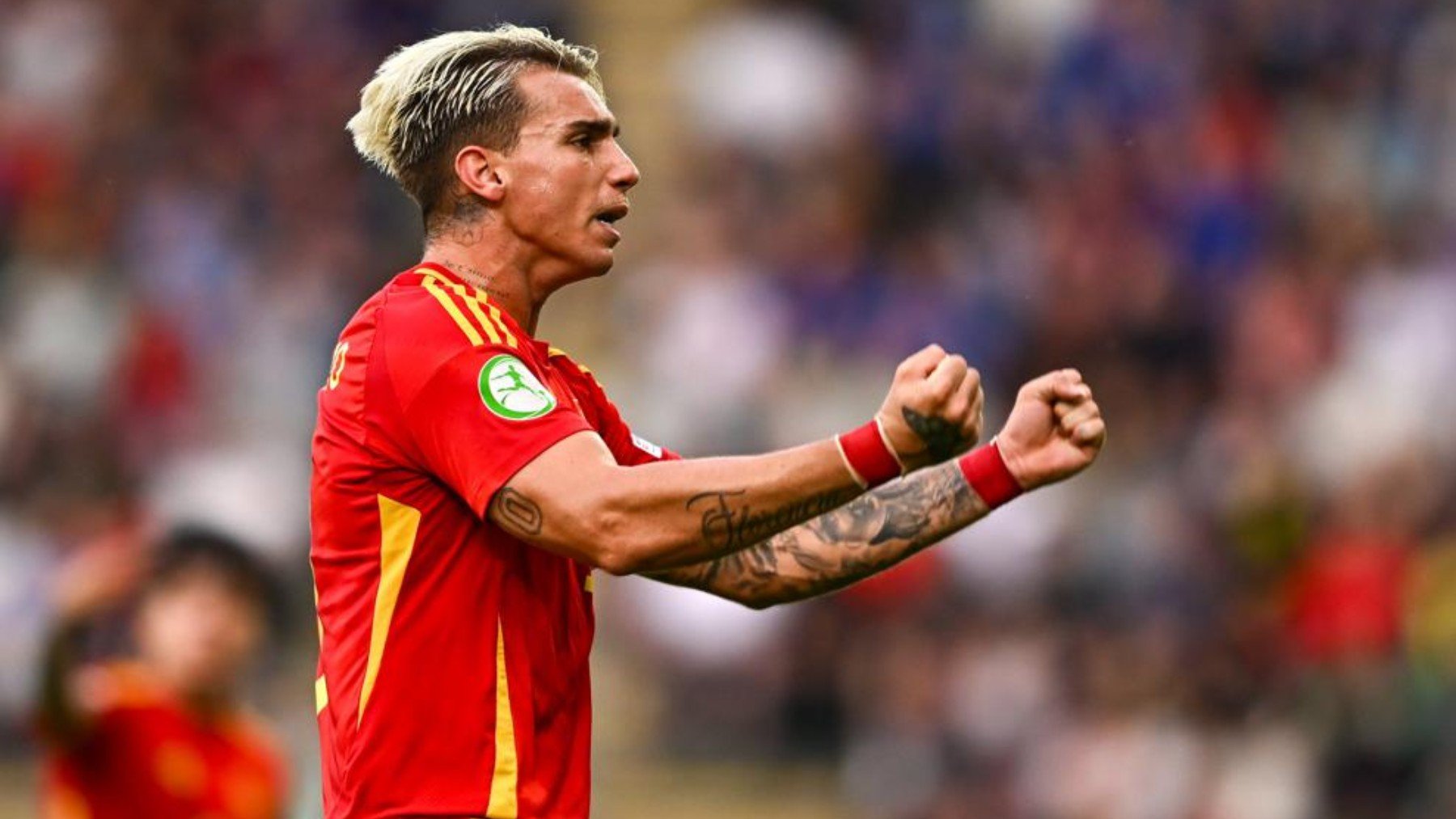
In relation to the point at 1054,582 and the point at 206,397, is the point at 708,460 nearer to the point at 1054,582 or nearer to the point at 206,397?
the point at 1054,582

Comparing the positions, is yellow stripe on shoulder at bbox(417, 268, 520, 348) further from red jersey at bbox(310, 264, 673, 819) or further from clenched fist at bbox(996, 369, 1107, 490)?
clenched fist at bbox(996, 369, 1107, 490)

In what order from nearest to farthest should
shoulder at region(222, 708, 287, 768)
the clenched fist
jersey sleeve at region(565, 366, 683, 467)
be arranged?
the clenched fist < jersey sleeve at region(565, 366, 683, 467) < shoulder at region(222, 708, 287, 768)

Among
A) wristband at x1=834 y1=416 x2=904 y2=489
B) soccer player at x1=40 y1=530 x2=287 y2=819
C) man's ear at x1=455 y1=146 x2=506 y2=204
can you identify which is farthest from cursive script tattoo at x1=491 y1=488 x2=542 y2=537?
soccer player at x1=40 y1=530 x2=287 y2=819

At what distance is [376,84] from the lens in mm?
5434

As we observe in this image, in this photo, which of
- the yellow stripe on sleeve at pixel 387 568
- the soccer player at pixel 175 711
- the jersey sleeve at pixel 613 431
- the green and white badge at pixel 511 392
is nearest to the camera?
the green and white badge at pixel 511 392

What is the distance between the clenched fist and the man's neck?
1000 mm

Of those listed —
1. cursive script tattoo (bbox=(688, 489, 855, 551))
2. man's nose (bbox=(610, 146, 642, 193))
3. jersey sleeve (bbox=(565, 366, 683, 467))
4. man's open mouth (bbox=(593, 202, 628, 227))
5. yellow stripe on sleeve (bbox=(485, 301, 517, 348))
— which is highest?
man's nose (bbox=(610, 146, 642, 193))

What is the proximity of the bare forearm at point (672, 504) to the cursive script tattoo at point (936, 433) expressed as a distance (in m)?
0.15

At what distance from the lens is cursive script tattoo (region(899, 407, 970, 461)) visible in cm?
470

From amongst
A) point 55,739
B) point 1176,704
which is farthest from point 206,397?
point 55,739

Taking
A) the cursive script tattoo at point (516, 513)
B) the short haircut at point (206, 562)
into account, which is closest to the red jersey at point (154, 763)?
the short haircut at point (206, 562)

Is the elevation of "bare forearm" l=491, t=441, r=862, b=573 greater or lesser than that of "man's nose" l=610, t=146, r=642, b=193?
lesser

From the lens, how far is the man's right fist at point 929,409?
185 inches

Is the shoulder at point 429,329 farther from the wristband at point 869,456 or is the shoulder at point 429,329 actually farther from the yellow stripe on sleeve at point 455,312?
the wristband at point 869,456
